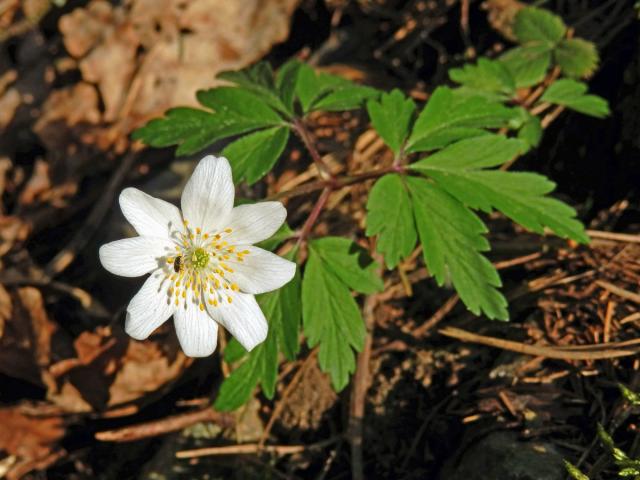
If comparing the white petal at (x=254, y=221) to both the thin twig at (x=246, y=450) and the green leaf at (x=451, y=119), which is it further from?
the thin twig at (x=246, y=450)

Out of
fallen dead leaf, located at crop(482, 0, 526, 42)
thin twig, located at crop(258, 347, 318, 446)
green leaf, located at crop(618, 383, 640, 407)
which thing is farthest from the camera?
fallen dead leaf, located at crop(482, 0, 526, 42)

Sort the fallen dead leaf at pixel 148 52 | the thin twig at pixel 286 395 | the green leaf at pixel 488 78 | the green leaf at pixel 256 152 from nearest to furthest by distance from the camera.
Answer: the green leaf at pixel 256 152 < the thin twig at pixel 286 395 < the green leaf at pixel 488 78 < the fallen dead leaf at pixel 148 52

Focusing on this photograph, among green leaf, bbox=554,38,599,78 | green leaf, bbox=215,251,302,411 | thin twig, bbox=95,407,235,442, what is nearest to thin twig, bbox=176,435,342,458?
thin twig, bbox=95,407,235,442

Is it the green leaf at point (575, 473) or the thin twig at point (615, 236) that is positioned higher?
the thin twig at point (615, 236)

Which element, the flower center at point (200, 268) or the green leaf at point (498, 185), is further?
the green leaf at point (498, 185)

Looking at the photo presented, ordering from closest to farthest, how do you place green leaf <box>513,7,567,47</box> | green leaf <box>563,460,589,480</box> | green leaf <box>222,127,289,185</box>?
green leaf <box>563,460,589,480</box>
green leaf <box>222,127,289,185</box>
green leaf <box>513,7,567,47</box>

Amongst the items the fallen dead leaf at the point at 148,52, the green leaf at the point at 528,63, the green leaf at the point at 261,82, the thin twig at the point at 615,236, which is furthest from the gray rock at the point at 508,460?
the fallen dead leaf at the point at 148,52

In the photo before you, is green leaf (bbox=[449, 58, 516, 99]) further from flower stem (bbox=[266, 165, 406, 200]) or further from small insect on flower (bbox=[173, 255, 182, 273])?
small insect on flower (bbox=[173, 255, 182, 273])
